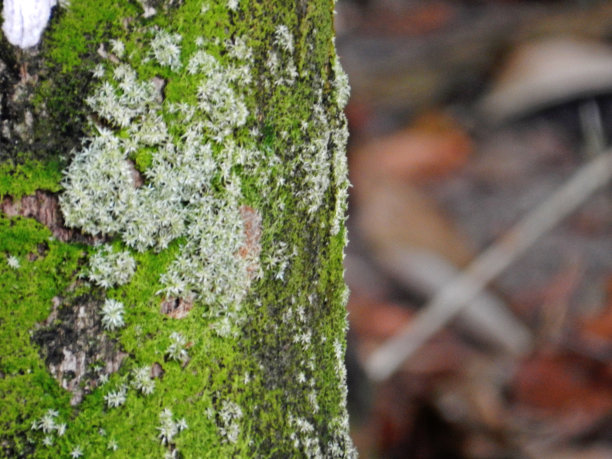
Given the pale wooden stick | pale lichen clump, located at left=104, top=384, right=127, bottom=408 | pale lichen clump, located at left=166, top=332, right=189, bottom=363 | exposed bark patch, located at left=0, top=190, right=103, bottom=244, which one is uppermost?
the pale wooden stick

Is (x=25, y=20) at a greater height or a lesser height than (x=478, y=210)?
lesser

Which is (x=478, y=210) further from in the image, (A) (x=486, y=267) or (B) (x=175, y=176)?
(B) (x=175, y=176)

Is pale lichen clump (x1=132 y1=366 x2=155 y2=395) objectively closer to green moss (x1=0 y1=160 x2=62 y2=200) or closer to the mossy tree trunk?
the mossy tree trunk

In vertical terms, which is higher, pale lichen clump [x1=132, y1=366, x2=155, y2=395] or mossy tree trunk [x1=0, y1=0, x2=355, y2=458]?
mossy tree trunk [x1=0, y1=0, x2=355, y2=458]

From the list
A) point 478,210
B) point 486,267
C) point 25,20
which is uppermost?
point 478,210

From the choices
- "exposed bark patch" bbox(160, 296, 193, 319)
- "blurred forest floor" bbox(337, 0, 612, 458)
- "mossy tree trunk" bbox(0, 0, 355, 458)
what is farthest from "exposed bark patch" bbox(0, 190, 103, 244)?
"blurred forest floor" bbox(337, 0, 612, 458)

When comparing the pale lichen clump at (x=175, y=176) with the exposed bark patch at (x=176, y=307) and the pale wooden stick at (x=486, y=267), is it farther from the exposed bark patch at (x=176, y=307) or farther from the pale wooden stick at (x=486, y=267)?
the pale wooden stick at (x=486, y=267)

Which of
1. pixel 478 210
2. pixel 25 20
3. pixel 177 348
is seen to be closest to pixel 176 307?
pixel 177 348

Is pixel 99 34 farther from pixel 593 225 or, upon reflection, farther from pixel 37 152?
pixel 593 225
